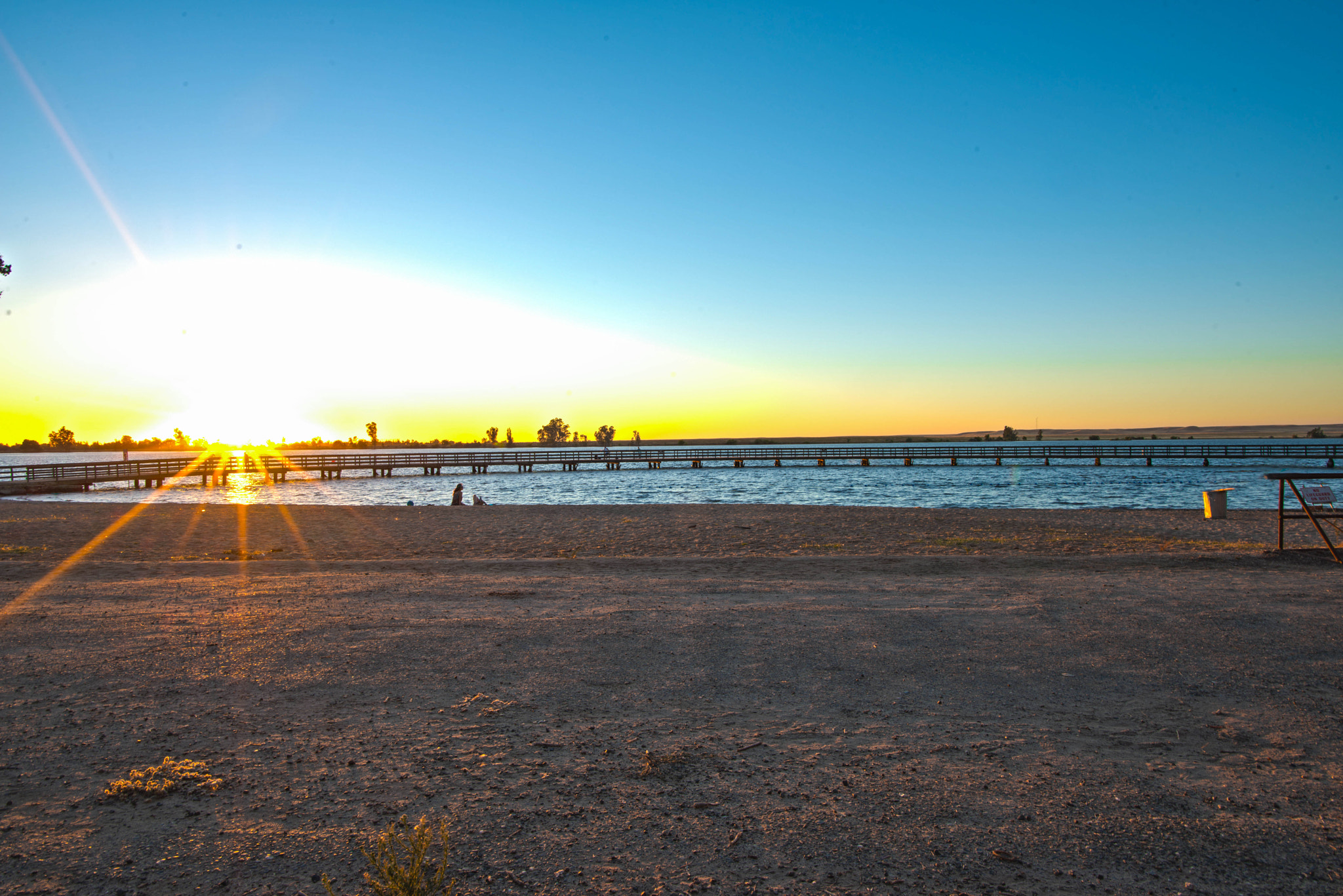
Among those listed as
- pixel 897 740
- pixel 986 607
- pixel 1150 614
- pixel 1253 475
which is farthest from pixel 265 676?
pixel 1253 475

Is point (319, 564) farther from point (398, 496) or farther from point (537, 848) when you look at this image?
point (398, 496)

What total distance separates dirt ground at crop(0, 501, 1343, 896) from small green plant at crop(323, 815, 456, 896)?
0.12 metres

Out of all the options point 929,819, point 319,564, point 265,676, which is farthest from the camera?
point 319,564

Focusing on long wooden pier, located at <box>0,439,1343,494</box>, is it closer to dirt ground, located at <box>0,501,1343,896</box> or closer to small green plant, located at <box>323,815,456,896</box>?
dirt ground, located at <box>0,501,1343,896</box>

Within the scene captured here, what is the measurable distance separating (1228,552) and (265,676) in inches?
572

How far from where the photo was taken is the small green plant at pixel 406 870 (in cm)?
263

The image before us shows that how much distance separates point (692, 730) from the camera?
4.63 metres

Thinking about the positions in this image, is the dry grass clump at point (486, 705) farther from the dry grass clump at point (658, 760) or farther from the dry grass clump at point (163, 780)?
the dry grass clump at point (163, 780)

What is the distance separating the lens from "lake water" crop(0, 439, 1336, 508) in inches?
1437

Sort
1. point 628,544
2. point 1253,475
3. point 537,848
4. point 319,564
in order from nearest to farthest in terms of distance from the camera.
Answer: point 537,848
point 319,564
point 628,544
point 1253,475

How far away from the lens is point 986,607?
8.20 m

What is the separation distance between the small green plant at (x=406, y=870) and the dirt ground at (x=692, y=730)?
117 millimetres

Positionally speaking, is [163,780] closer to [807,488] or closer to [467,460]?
[807,488]

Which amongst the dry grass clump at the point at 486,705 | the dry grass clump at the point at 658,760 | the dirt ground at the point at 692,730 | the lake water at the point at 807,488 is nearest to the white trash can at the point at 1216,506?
the lake water at the point at 807,488
